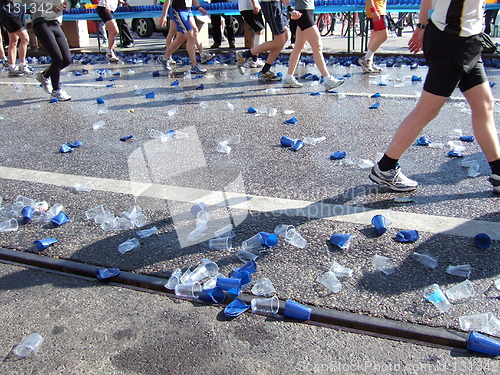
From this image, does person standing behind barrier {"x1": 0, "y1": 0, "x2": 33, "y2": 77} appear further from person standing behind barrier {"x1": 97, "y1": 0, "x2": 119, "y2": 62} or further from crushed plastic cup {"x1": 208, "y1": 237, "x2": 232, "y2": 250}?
crushed plastic cup {"x1": 208, "y1": 237, "x2": 232, "y2": 250}

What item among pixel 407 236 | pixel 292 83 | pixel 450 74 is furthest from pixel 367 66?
pixel 407 236

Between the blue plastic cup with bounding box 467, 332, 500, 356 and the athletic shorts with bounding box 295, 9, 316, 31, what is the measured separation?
18.6 feet

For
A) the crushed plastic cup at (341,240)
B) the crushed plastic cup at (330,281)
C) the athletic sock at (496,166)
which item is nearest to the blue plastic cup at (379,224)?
the crushed plastic cup at (341,240)

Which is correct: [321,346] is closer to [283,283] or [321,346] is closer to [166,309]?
[283,283]

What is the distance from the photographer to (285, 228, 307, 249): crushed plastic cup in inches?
118

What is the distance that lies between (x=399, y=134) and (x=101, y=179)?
2361mm

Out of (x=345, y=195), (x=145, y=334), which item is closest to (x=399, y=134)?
(x=345, y=195)

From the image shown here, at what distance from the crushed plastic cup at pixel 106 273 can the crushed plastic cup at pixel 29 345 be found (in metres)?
0.47

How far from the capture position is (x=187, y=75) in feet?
30.8

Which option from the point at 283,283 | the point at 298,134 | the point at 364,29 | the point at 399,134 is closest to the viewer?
the point at 283,283

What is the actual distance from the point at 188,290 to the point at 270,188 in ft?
4.65

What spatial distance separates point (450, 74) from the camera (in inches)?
124

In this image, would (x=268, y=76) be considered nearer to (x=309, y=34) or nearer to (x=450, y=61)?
(x=309, y=34)

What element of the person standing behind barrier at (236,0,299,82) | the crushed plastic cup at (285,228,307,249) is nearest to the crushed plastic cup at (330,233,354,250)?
the crushed plastic cup at (285,228,307,249)
